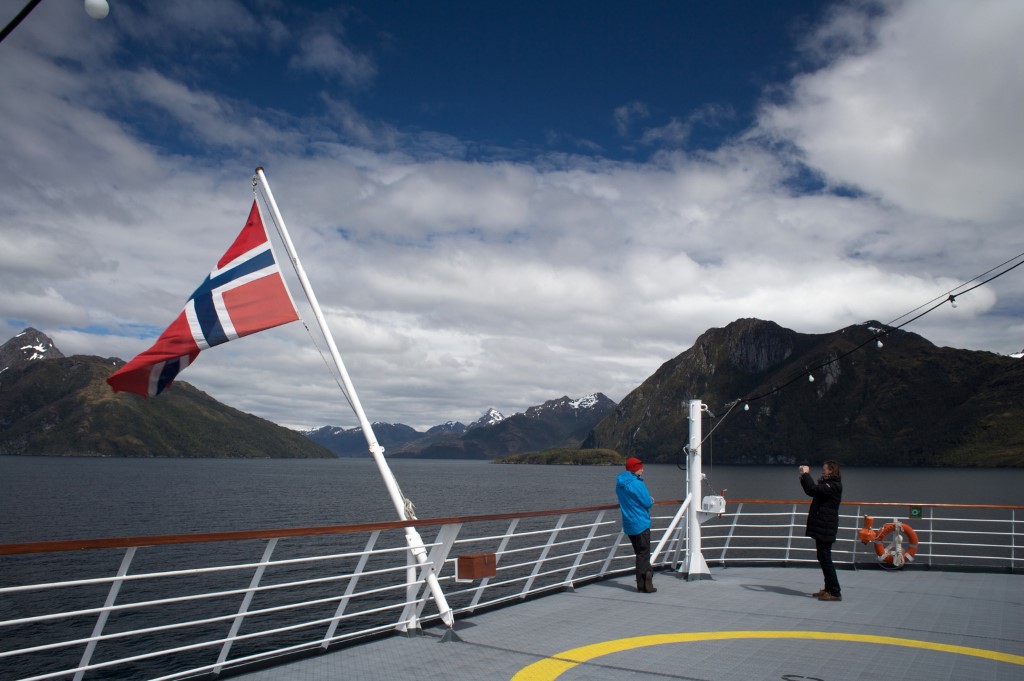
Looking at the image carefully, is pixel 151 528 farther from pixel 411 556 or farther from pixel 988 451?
pixel 988 451

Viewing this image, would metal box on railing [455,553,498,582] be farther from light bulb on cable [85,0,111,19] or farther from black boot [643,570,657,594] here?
light bulb on cable [85,0,111,19]

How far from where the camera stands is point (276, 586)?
6.14 m

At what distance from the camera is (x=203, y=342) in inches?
260

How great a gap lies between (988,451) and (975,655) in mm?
231310

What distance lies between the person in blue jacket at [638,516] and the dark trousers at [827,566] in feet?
6.67

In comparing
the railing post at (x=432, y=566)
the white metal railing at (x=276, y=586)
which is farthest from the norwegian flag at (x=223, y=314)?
the railing post at (x=432, y=566)

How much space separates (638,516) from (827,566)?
7.69 ft

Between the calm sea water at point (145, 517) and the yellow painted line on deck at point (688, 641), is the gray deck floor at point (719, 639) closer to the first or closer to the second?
the yellow painted line on deck at point (688, 641)

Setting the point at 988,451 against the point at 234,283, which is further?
the point at 988,451

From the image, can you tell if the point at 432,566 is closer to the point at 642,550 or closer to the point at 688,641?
the point at 688,641

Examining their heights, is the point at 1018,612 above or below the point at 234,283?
below

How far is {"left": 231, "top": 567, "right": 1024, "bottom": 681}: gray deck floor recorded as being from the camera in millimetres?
5621

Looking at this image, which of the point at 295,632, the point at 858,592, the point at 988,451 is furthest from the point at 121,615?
the point at 988,451

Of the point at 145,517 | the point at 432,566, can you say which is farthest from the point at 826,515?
the point at 145,517
